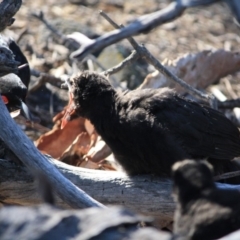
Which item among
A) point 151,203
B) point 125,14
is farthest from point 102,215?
→ point 125,14

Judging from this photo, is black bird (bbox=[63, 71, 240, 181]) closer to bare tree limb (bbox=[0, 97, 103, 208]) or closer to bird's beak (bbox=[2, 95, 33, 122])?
bird's beak (bbox=[2, 95, 33, 122])

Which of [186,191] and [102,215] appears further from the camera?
[186,191]

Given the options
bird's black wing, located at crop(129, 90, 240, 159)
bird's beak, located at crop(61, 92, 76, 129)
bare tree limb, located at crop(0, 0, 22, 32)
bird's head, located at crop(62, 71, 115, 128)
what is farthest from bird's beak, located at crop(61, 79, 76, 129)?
bare tree limb, located at crop(0, 0, 22, 32)

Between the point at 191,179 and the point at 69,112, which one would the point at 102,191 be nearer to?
the point at 69,112

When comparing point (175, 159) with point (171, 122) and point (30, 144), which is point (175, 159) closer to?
point (171, 122)

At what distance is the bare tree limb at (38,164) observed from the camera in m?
4.68

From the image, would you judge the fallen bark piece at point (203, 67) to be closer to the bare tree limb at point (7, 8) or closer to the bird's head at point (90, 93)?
the bird's head at point (90, 93)

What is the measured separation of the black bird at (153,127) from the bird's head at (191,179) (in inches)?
78.4

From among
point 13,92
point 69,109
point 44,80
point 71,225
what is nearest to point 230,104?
point 69,109

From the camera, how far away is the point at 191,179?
12.5 feet

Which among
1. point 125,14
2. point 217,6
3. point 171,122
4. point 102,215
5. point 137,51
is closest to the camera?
point 102,215

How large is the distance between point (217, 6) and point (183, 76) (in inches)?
158

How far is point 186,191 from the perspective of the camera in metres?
3.81

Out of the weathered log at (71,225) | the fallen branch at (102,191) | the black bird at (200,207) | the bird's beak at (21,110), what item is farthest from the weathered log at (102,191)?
the weathered log at (71,225)
